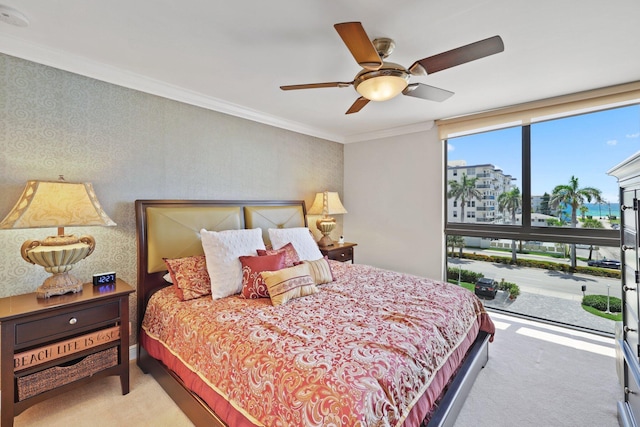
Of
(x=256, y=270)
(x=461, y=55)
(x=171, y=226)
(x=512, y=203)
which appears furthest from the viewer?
(x=512, y=203)

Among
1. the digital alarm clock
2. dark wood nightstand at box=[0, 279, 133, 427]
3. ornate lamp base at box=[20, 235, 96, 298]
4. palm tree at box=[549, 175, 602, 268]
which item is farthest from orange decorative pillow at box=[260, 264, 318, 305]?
palm tree at box=[549, 175, 602, 268]

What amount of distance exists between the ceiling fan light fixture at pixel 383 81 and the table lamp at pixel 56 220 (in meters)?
2.04

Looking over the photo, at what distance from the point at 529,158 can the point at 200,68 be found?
3.65 meters

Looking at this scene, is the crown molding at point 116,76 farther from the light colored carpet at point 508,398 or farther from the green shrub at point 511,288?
the green shrub at point 511,288

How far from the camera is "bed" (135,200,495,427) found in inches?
46.8

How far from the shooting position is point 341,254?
13.2 feet

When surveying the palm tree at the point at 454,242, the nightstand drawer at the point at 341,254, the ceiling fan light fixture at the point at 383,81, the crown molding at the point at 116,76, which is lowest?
the nightstand drawer at the point at 341,254

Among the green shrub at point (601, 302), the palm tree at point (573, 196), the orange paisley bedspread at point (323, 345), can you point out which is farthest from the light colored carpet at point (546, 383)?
the palm tree at point (573, 196)

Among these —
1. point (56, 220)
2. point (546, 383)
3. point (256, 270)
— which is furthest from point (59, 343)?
point (546, 383)

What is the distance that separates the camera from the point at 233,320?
1766 mm

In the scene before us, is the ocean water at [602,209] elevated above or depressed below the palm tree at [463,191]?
below

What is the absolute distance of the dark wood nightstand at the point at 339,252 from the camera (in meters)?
3.81

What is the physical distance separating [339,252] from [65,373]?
291 cm

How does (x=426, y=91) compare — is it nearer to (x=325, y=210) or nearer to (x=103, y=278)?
(x=325, y=210)
